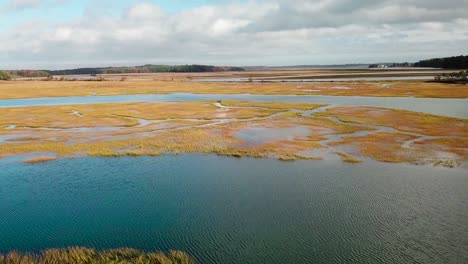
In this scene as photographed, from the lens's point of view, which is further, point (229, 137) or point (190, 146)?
point (229, 137)

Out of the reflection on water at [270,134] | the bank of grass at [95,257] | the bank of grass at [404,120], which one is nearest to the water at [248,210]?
the bank of grass at [95,257]

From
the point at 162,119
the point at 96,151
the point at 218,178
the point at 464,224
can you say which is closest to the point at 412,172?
the point at 464,224

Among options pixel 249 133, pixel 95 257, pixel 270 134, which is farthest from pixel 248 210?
pixel 249 133

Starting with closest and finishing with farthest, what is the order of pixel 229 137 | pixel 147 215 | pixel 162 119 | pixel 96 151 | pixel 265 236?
pixel 265 236
pixel 147 215
pixel 96 151
pixel 229 137
pixel 162 119

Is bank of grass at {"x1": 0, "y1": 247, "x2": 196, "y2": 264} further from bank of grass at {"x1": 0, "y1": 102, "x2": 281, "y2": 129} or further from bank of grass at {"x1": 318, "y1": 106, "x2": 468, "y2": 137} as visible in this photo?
bank of grass at {"x1": 0, "y1": 102, "x2": 281, "y2": 129}

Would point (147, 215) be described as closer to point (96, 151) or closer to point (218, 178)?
point (218, 178)

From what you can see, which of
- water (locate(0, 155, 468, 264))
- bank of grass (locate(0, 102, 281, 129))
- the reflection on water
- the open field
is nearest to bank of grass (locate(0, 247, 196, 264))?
water (locate(0, 155, 468, 264))

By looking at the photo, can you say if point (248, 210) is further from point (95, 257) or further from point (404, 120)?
point (404, 120)
